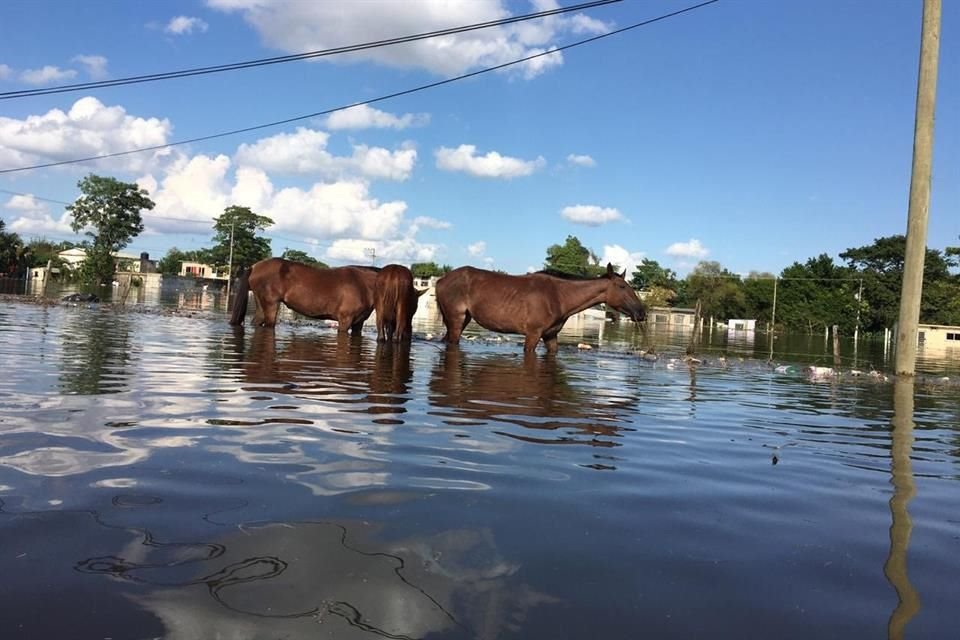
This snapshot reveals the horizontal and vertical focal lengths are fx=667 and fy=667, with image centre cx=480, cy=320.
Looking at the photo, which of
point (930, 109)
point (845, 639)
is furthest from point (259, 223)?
point (845, 639)


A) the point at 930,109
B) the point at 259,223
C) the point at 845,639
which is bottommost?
the point at 845,639

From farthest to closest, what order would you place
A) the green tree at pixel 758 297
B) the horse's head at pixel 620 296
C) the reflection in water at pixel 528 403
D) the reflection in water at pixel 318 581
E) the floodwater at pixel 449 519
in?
the green tree at pixel 758 297, the horse's head at pixel 620 296, the reflection in water at pixel 528 403, the floodwater at pixel 449 519, the reflection in water at pixel 318 581

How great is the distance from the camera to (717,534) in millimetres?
2965

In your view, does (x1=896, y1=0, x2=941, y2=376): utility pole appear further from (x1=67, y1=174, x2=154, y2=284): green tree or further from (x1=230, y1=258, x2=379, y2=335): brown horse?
(x1=67, y1=174, x2=154, y2=284): green tree

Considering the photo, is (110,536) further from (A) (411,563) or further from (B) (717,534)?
(B) (717,534)

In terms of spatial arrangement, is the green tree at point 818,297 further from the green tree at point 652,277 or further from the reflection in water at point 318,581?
the reflection in water at point 318,581

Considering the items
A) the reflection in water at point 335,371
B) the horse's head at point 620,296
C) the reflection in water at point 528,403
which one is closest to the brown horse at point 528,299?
the horse's head at point 620,296

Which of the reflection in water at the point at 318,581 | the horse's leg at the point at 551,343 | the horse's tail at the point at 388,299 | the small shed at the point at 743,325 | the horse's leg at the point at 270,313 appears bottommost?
the reflection in water at the point at 318,581

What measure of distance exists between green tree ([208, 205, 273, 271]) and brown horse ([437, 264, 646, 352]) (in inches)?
4161

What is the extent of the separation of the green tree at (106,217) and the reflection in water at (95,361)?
A: 277 feet

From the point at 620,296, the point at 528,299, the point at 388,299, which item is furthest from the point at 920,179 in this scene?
the point at 388,299

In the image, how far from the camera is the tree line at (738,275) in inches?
3339

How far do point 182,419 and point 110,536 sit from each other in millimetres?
2450

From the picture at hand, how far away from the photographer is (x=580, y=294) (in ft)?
47.5
